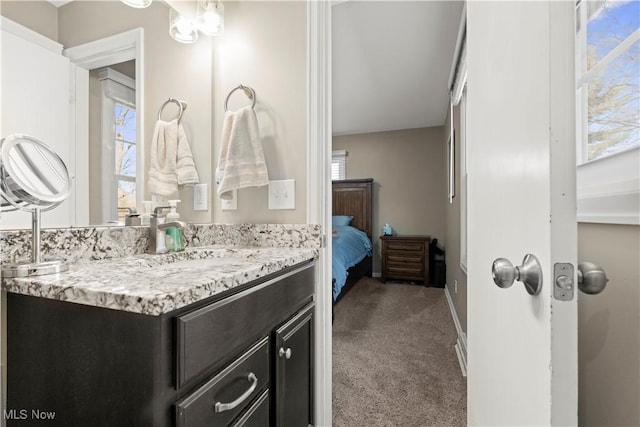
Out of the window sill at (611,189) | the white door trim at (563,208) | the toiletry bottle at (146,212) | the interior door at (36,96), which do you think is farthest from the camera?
the toiletry bottle at (146,212)

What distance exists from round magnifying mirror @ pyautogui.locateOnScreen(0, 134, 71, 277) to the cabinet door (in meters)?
0.64

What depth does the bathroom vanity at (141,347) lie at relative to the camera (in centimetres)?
52

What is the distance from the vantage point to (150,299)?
51cm

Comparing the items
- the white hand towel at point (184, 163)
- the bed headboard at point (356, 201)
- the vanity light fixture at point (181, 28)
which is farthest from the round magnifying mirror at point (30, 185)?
the bed headboard at point (356, 201)

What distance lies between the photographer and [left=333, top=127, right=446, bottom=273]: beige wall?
187 inches

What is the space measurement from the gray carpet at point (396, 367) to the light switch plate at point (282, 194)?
1.14m

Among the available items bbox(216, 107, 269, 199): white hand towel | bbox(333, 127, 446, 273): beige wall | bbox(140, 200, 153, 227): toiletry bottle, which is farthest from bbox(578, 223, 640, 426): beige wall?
bbox(333, 127, 446, 273): beige wall

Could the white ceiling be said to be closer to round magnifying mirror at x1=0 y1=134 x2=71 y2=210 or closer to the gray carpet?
round magnifying mirror at x1=0 y1=134 x2=71 y2=210

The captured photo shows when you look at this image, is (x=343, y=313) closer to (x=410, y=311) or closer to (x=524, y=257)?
(x=410, y=311)

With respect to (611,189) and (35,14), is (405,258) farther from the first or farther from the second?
(35,14)

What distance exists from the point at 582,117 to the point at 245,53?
1.34 metres

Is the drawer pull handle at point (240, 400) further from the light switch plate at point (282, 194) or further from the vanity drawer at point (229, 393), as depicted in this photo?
the light switch plate at point (282, 194)

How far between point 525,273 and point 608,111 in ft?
1.58

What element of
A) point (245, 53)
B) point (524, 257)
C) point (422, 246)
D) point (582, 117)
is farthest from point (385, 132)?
point (524, 257)
